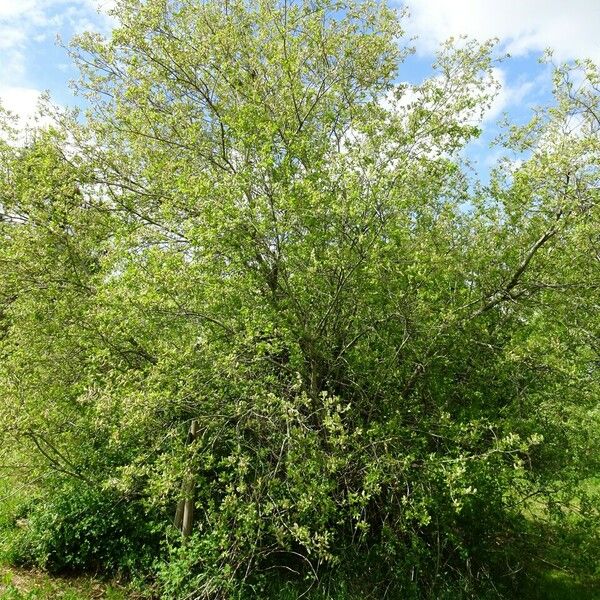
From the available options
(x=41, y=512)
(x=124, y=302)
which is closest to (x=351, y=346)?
(x=124, y=302)

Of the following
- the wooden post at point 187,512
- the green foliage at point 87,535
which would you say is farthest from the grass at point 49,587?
the wooden post at point 187,512

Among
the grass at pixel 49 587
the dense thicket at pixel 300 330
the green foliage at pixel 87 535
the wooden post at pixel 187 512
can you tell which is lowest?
the grass at pixel 49 587

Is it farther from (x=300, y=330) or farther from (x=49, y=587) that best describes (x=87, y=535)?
(x=300, y=330)

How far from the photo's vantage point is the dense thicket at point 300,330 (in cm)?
600

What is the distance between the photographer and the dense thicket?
600cm

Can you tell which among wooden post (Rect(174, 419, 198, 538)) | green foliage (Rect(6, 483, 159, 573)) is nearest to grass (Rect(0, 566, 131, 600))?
green foliage (Rect(6, 483, 159, 573))

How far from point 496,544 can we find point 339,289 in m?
4.43

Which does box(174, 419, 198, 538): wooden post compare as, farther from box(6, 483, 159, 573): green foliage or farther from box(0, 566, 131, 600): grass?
box(0, 566, 131, 600): grass

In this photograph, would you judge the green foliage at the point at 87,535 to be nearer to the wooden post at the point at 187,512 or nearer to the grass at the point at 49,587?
the grass at the point at 49,587

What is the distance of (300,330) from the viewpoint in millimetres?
6539

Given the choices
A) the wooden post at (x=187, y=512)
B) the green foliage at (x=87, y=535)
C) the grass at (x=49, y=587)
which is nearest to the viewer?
the wooden post at (x=187, y=512)

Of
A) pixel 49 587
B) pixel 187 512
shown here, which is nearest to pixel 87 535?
pixel 49 587

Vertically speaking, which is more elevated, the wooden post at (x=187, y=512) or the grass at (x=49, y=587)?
the wooden post at (x=187, y=512)

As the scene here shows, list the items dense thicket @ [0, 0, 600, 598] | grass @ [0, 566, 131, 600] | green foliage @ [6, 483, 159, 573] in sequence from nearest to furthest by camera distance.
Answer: dense thicket @ [0, 0, 600, 598], grass @ [0, 566, 131, 600], green foliage @ [6, 483, 159, 573]
